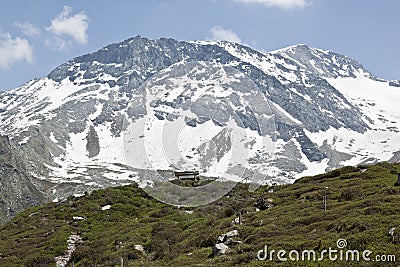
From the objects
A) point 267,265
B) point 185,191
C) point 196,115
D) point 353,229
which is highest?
point 196,115

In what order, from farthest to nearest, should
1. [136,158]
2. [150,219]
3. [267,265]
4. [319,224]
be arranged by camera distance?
[150,219]
[319,224]
[136,158]
[267,265]

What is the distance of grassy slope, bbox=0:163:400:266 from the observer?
25.4 m

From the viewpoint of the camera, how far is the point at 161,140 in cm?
2495

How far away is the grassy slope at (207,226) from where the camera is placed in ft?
83.3

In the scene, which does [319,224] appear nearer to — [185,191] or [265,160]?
[265,160]

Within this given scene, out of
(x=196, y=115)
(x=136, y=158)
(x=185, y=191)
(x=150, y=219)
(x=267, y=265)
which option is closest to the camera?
(x=267, y=265)

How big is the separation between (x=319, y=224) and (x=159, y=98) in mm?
12085

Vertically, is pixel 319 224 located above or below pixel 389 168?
below

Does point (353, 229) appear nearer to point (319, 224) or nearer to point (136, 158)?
point (319, 224)

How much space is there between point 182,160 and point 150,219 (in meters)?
29.5

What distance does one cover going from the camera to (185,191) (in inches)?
1323

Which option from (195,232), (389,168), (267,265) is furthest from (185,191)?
(389,168)

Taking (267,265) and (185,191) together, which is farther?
(185,191)

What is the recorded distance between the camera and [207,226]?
131 ft
